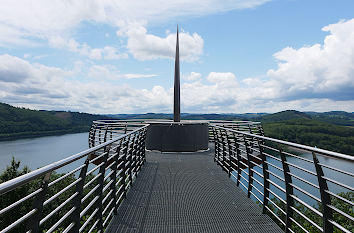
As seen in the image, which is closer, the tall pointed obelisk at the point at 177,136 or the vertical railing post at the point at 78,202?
the vertical railing post at the point at 78,202

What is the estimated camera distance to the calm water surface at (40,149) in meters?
77.6

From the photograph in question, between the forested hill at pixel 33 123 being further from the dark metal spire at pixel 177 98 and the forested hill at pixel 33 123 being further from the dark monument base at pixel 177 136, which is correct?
the dark monument base at pixel 177 136

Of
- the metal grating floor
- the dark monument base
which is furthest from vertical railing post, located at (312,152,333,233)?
the dark monument base

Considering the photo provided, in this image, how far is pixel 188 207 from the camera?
3734mm

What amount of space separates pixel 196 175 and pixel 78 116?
498 feet

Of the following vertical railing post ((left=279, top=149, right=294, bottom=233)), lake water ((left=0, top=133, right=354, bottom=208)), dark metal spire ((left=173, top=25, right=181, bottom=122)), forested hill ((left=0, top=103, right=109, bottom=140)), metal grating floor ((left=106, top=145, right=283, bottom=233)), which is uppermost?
dark metal spire ((left=173, top=25, right=181, bottom=122))

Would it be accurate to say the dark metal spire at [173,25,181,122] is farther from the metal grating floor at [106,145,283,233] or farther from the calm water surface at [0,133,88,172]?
the calm water surface at [0,133,88,172]

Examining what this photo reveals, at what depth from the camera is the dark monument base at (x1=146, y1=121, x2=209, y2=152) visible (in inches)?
361

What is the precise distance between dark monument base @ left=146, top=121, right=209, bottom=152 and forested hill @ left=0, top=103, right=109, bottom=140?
12499 cm

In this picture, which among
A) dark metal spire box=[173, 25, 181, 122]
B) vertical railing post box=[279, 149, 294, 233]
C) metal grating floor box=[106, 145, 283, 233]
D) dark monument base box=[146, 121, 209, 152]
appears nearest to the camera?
vertical railing post box=[279, 149, 294, 233]

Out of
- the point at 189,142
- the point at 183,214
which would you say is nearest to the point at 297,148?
the point at 183,214

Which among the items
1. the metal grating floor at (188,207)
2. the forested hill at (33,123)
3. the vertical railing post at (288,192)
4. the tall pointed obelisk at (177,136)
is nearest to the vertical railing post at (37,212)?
the metal grating floor at (188,207)

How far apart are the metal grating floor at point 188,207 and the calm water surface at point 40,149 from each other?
7321 centimetres

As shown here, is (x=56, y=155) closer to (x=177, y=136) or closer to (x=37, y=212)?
(x=177, y=136)
